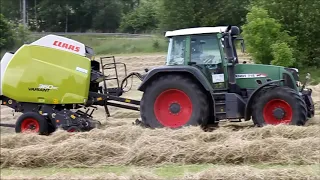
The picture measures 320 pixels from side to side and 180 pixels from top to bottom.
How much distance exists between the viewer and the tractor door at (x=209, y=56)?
10.9 metres

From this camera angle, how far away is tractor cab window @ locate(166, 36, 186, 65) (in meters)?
11.0

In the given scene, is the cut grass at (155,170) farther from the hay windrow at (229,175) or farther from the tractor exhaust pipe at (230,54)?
the tractor exhaust pipe at (230,54)

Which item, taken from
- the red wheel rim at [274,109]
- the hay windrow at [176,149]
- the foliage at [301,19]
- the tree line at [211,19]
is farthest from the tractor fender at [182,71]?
the foliage at [301,19]

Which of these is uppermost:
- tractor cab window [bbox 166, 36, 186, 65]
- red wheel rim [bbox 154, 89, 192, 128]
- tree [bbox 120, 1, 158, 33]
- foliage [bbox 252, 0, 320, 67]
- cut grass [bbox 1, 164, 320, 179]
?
tree [bbox 120, 1, 158, 33]

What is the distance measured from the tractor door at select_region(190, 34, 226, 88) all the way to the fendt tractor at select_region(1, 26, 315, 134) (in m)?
0.02

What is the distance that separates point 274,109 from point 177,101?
1.87 metres

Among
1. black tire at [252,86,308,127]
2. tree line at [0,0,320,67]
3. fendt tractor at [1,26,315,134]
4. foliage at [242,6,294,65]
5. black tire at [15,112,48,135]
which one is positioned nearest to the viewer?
black tire at [252,86,308,127]

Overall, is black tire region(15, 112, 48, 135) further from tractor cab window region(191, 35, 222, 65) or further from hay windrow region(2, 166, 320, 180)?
hay windrow region(2, 166, 320, 180)

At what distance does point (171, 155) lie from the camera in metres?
7.95

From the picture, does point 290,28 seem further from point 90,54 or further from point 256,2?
point 90,54

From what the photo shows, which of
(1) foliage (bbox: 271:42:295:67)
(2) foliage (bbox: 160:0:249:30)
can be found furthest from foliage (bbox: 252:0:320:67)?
(2) foliage (bbox: 160:0:249:30)

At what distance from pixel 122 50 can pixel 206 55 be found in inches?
1082

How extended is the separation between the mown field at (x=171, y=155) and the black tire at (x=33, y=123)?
2045mm

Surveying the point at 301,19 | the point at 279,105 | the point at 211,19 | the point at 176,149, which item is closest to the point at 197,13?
the point at 211,19
